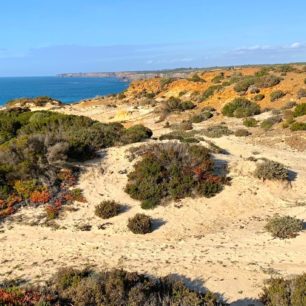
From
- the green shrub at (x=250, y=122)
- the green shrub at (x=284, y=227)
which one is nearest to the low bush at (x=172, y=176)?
the green shrub at (x=284, y=227)

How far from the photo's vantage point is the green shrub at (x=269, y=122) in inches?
1125

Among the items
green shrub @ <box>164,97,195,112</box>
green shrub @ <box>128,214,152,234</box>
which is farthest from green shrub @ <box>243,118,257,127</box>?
green shrub @ <box>128,214,152,234</box>

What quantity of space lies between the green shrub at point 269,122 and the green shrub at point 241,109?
368 centimetres

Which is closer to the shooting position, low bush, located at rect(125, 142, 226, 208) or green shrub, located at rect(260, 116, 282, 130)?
low bush, located at rect(125, 142, 226, 208)

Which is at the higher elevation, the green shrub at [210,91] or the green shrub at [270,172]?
the green shrub at [270,172]

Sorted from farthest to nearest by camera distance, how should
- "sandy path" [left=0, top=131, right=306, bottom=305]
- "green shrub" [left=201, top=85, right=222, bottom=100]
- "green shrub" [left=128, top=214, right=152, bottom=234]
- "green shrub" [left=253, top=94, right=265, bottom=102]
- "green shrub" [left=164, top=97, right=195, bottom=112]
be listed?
"green shrub" [left=201, top=85, right=222, bottom=100] → "green shrub" [left=164, top=97, right=195, bottom=112] → "green shrub" [left=253, top=94, right=265, bottom=102] → "green shrub" [left=128, top=214, right=152, bottom=234] → "sandy path" [left=0, top=131, right=306, bottom=305]

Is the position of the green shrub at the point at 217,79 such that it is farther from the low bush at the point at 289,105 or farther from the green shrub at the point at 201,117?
the low bush at the point at 289,105

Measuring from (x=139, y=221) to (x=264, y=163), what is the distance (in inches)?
236

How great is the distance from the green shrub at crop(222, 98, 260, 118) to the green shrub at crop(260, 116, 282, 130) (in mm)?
3684

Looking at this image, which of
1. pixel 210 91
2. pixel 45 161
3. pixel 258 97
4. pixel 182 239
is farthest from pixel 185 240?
pixel 210 91

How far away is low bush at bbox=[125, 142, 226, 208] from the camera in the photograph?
1473 cm

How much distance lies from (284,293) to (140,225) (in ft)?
17.8

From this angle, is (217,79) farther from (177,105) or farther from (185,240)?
(185,240)

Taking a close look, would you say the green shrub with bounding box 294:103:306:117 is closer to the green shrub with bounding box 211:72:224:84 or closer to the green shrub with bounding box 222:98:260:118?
the green shrub with bounding box 222:98:260:118
